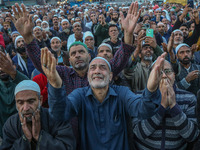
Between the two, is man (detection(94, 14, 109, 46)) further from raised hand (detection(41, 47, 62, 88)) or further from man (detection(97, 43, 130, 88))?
raised hand (detection(41, 47, 62, 88))

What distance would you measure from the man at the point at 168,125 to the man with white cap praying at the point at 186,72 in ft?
2.77

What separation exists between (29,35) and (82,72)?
2.51 feet

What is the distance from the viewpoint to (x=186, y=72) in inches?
129

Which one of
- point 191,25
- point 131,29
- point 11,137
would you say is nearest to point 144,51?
point 131,29

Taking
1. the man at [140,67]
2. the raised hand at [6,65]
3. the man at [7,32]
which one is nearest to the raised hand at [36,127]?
the raised hand at [6,65]

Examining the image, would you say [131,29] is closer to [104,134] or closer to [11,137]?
[104,134]

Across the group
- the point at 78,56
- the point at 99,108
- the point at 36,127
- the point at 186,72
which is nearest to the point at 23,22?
the point at 78,56

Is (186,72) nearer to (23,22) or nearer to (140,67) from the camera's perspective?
(140,67)

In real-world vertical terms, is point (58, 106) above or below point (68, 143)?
above

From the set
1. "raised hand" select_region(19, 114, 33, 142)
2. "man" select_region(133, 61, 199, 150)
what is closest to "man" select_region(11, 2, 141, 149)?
"raised hand" select_region(19, 114, 33, 142)

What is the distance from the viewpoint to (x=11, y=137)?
1.86 meters

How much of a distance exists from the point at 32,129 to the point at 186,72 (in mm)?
2579

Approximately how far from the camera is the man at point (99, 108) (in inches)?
62.8

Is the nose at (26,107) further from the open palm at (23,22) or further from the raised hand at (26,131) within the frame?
the open palm at (23,22)
